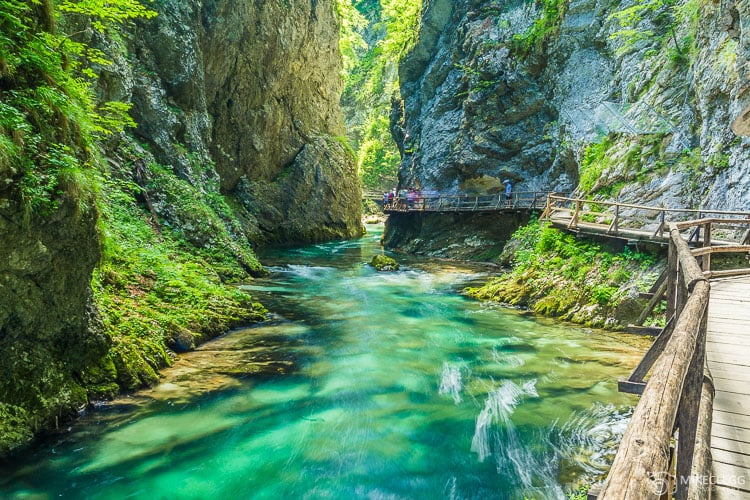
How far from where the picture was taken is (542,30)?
24.0 m

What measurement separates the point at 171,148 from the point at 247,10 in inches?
442

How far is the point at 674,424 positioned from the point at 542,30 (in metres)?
26.3

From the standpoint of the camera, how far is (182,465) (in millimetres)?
5047

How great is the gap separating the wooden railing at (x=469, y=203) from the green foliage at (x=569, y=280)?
314 inches

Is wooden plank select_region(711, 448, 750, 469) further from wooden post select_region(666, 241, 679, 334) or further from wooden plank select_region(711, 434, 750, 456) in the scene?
wooden post select_region(666, 241, 679, 334)

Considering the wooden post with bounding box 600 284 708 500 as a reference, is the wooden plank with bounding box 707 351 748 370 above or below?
below

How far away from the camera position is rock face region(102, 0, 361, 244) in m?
17.1

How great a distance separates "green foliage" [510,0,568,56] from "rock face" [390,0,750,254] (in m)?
0.06

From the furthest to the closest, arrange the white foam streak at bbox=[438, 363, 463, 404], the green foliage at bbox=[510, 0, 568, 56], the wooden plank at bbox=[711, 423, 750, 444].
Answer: the green foliage at bbox=[510, 0, 568, 56] < the white foam streak at bbox=[438, 363, 463, 404] < the wooden plank at bbox=[711, 423, 750, 444]

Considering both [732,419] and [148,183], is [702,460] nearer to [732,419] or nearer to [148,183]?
[732,419]

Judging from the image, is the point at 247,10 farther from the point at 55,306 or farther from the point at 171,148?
the point at 55,306

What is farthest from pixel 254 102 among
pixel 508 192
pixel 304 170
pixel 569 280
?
pixel 569 280

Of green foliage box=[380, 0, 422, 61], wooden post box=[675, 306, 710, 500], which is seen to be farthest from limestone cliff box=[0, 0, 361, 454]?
green foliage box=[380, 0, 422, 61]

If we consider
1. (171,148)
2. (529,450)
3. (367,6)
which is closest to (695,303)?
(529,450)
